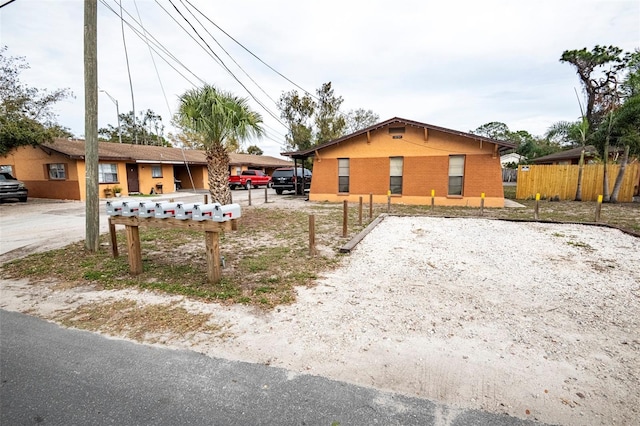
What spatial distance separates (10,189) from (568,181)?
2943 centimetres

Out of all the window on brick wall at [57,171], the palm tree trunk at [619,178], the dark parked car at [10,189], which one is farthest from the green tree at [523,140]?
the dark parked car at [10,189]

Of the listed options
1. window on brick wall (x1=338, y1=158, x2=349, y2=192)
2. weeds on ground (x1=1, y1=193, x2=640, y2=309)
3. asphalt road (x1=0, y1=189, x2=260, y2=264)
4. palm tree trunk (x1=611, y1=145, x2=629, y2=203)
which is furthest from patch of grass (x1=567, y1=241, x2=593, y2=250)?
asphalt road (x1=0, y1=189, x2=260, y2=264)

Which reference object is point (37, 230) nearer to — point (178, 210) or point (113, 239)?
point (113, 239)

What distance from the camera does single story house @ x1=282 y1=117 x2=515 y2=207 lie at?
13.7m

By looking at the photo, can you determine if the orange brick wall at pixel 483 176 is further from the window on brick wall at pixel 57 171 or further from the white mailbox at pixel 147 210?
the window on brick wall at pixel 57 171

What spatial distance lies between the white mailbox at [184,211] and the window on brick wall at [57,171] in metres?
18.8

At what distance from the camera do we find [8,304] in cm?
407

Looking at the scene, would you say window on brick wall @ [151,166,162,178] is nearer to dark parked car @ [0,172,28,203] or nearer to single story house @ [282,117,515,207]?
dark parked car @ [0,172,28,203]

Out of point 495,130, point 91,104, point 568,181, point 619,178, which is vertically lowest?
point 568,181

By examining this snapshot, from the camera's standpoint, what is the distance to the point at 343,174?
16.1 meters

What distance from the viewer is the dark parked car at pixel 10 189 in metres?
16.1

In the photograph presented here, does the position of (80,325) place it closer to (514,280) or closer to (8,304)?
(8,304)

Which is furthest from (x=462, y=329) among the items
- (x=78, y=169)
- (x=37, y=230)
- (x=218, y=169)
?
(x=78, y=169)

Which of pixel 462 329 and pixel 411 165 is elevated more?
pixel 411 165
